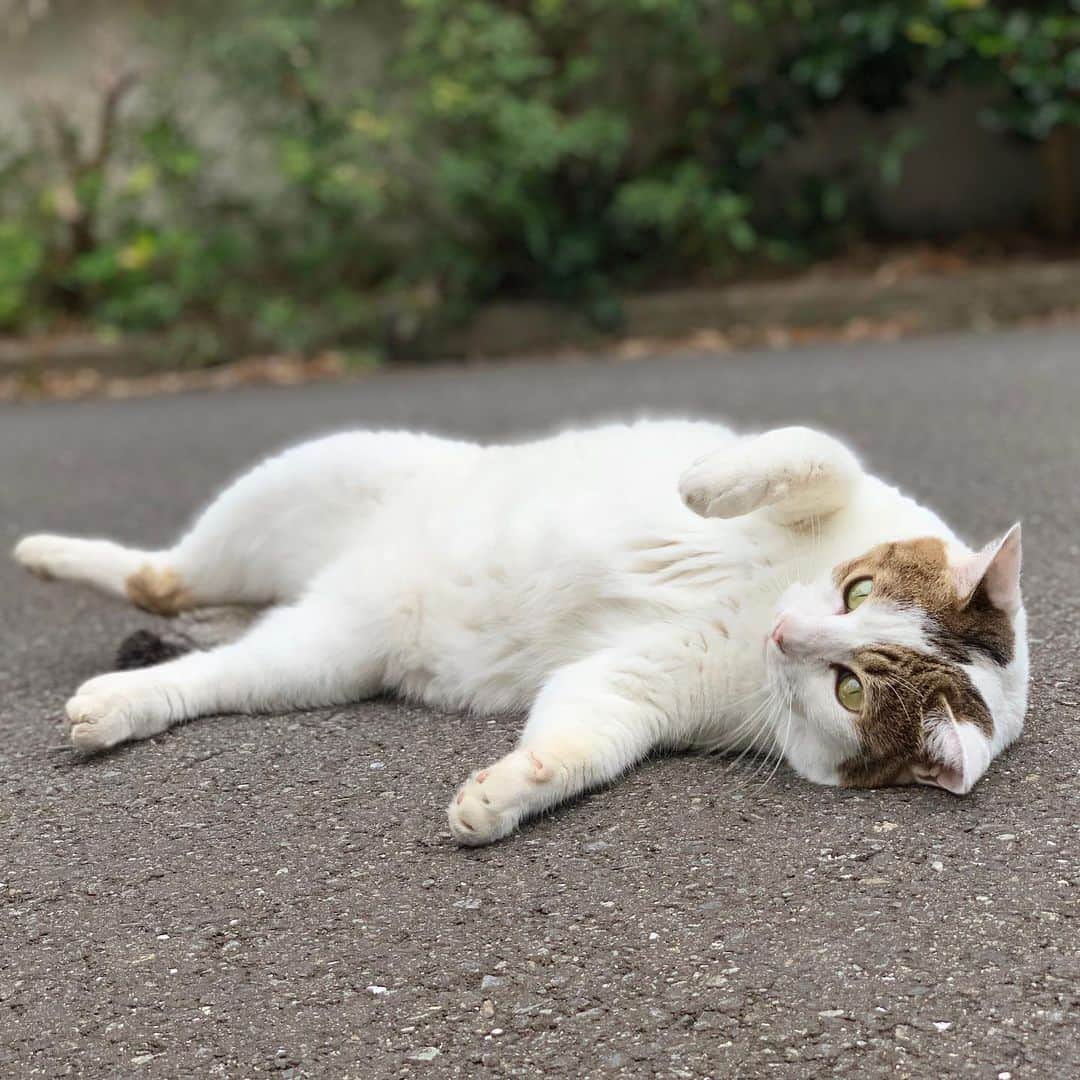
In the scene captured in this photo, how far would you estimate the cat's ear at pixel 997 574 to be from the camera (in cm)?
207

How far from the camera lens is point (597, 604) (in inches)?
98.5

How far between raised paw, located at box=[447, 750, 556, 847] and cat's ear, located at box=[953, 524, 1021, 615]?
739 mm

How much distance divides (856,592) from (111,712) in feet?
4.58

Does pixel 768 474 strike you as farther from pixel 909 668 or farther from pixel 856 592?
pixel 909 668

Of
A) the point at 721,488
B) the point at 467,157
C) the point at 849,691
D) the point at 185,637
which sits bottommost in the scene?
the point at 185,637

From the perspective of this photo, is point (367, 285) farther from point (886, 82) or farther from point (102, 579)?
point (102, 579)

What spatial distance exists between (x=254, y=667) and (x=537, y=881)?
97cm

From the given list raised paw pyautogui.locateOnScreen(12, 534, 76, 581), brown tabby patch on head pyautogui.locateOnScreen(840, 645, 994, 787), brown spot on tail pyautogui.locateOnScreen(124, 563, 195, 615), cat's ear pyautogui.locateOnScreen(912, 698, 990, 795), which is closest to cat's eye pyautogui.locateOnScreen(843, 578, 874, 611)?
brown tabby patch on head pyautogui.locateOnScreen(840, 645, 994, 787)

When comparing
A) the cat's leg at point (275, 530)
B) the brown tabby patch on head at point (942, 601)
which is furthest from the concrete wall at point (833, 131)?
the brown tabby patch on head at point (942, 601)

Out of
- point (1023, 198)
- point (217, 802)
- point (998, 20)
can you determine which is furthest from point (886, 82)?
point (217, 802)

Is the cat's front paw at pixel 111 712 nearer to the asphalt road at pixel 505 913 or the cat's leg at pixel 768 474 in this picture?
the asphalt road at pixel 505 913

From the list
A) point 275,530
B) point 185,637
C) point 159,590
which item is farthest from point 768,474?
point 159,590

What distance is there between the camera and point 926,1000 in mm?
1627

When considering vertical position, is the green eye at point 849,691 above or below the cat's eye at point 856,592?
below
